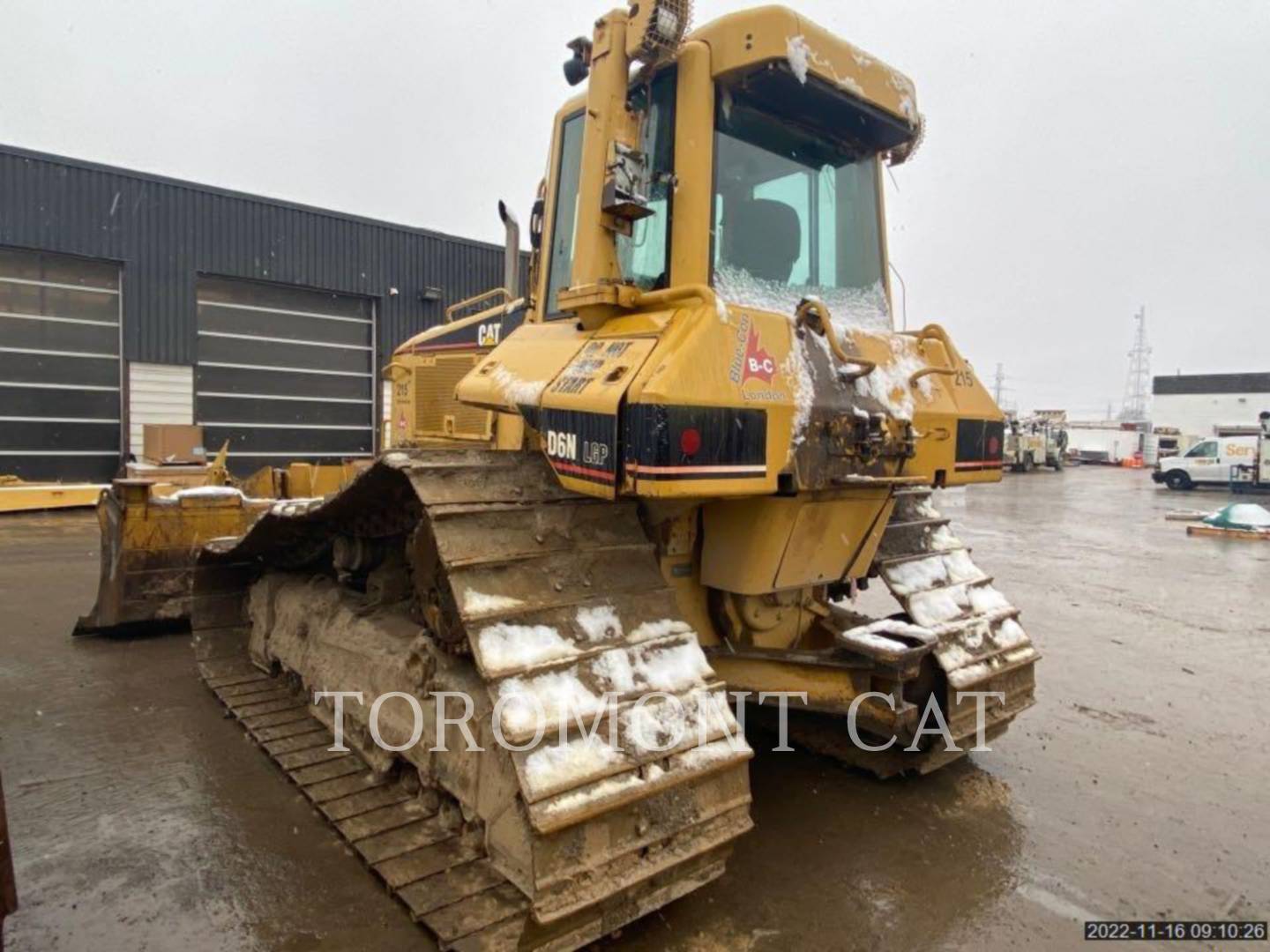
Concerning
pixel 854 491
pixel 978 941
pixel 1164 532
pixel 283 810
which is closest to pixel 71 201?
pixel 283 810

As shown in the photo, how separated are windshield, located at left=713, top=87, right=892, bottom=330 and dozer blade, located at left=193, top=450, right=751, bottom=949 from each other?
1.03 metres

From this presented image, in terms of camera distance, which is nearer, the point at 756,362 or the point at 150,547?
the point at 756,362

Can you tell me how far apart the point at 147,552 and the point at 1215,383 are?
70.1m

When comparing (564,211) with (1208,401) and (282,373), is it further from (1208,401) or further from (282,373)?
(1208,401)

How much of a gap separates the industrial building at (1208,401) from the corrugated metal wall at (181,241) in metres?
55.7

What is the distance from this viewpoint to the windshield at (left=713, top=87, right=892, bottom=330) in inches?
122

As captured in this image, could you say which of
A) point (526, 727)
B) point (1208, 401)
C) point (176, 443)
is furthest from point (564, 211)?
point (1208, 401)

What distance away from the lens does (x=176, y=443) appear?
13938mm

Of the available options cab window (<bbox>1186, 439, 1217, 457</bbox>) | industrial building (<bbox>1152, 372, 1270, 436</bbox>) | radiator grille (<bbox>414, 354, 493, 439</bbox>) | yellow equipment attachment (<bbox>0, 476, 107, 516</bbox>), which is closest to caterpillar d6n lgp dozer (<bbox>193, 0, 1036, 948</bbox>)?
radiator grille (<bbox>414, 354, 493, 439</bbox>)

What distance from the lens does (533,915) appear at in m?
2.15

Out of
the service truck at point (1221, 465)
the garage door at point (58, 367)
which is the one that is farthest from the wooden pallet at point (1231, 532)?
the garage door at point (58, 367)

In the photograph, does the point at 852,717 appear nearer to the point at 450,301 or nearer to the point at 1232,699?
the point at 1232,699

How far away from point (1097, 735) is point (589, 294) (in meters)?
3.64

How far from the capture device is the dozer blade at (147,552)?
5.54 metres
